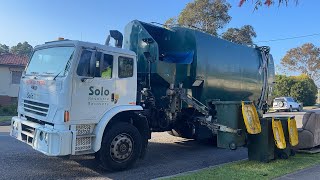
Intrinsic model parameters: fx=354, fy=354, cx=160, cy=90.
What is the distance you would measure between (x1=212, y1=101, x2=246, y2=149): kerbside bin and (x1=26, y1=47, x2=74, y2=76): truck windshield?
4005mm

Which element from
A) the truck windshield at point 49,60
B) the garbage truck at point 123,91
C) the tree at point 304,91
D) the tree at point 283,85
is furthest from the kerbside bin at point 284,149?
the tree at point 304,91

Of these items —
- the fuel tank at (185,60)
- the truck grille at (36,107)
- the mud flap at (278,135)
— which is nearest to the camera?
the truck grille at (36,107)

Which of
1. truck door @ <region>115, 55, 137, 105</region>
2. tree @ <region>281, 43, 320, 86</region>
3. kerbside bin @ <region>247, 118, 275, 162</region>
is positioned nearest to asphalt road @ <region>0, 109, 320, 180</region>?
kerbside bin @ <region>247, 118, 275, 162</region>

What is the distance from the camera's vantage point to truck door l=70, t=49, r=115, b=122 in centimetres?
685

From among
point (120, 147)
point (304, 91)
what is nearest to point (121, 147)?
point (120, 147)

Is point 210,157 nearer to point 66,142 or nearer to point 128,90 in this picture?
point 128,90

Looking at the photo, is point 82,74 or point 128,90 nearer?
point 82,74

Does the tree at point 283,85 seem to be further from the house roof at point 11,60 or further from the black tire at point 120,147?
the black tire at point 120,147

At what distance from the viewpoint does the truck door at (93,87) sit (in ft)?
22.5

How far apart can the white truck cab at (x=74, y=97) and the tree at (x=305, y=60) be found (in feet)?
198

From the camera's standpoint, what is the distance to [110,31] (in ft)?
31.7

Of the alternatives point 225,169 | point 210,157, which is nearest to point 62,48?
point 225,169

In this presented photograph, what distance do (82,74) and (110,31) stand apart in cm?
304

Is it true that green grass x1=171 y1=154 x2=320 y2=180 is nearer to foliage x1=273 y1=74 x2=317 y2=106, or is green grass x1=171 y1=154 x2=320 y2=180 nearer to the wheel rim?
the wheel rim
